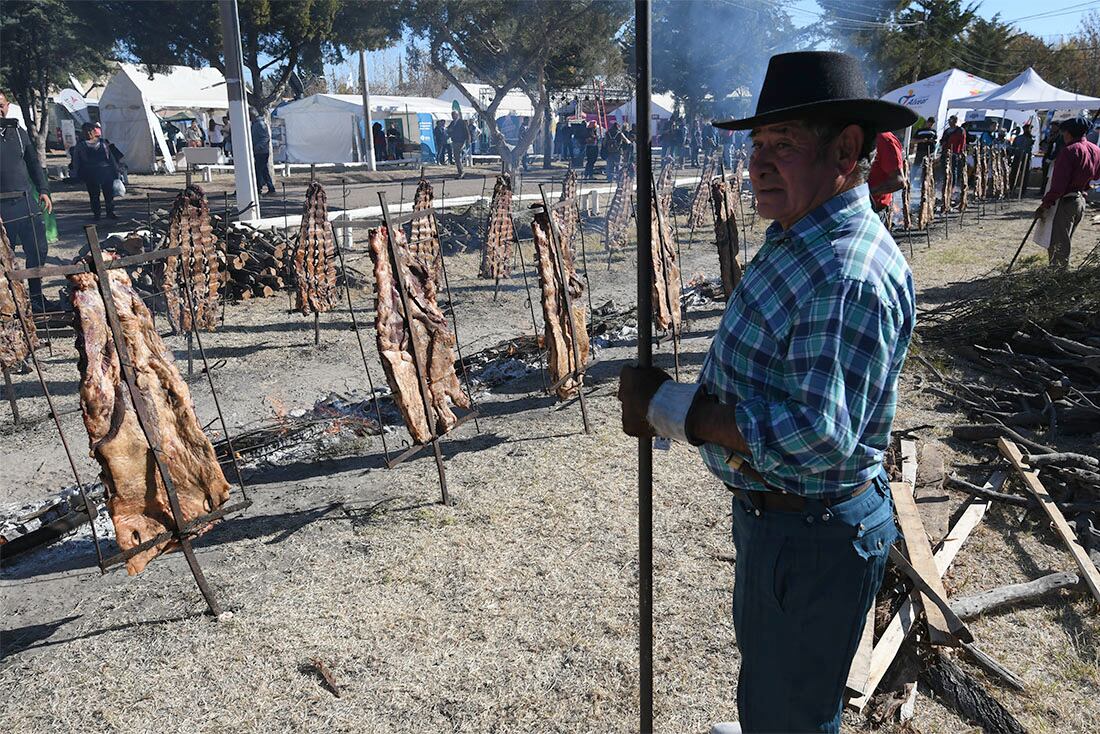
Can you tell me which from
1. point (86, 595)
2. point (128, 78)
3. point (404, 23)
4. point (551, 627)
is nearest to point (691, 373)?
point (551, 627)

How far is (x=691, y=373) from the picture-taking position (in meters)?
7.81

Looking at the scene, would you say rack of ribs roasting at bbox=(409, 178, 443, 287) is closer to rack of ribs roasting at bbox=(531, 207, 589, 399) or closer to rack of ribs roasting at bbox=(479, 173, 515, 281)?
rack of ribs roasting at bbox=(479, 173, 515, 281)

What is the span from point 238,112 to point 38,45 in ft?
45.8

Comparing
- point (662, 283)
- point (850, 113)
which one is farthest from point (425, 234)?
point (850, 113)

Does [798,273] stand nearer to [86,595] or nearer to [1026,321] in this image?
[86,595]

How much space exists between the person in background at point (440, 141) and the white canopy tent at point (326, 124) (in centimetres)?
240

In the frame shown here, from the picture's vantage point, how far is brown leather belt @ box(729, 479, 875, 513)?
6.63 feet

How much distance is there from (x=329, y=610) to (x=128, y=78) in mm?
30363

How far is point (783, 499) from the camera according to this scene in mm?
2068

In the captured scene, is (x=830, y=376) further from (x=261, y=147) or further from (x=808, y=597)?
(x=261, y=147)

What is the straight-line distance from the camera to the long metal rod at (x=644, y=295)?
6.57 feet

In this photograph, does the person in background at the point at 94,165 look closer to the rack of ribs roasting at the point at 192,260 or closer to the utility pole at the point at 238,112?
the utility pole at the point at 238,112

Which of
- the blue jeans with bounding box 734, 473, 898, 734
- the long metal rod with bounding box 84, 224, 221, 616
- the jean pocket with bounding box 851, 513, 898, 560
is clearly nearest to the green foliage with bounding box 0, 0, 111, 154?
the long metal rod with bounding box 84, 224, 221, 616

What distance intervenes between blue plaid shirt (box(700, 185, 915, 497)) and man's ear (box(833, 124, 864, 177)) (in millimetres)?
62
